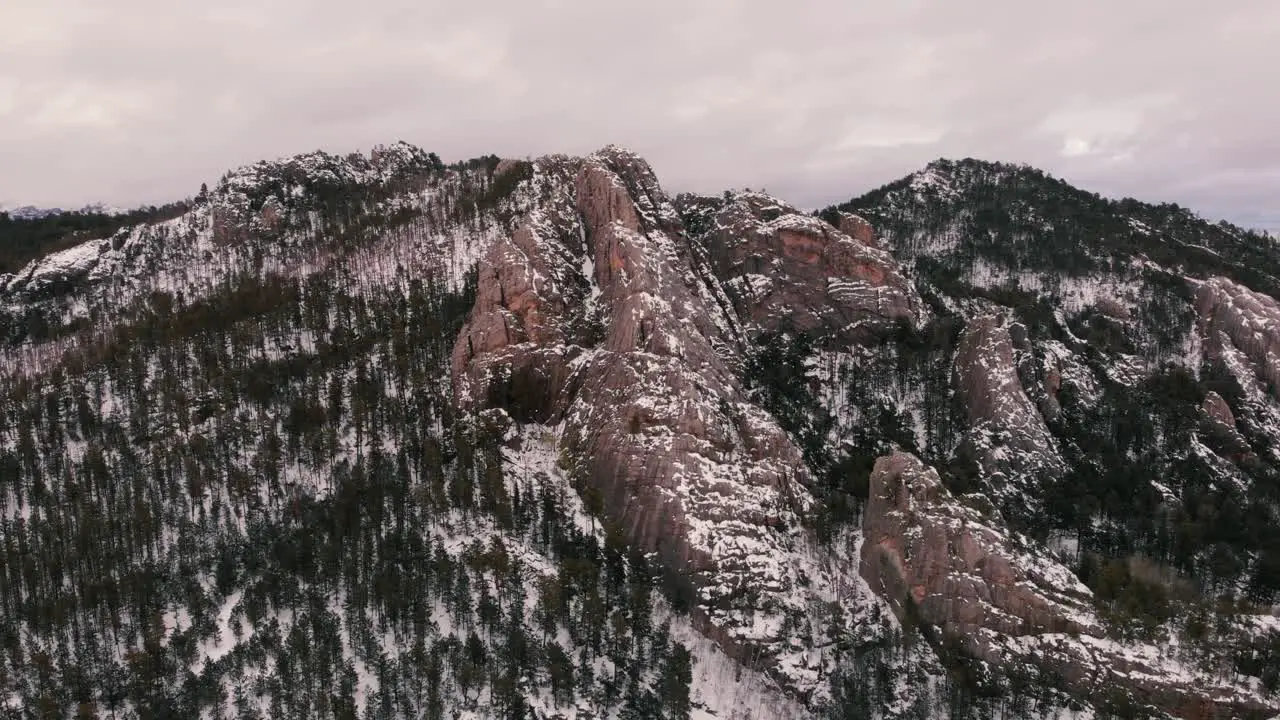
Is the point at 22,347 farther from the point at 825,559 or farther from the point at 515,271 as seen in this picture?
the point at 825,559

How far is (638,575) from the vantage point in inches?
3482

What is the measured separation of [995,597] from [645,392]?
44.2 metres

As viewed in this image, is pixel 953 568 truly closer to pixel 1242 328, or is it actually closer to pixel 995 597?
pixel 995 597

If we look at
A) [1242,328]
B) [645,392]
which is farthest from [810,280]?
[1242,328]

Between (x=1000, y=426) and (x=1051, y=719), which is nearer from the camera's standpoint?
(x=1051, y=719)

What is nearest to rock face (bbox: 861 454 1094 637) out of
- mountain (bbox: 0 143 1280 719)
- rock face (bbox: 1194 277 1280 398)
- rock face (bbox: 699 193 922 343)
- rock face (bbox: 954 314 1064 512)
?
mountain (bbox: 0 143 1280 719)

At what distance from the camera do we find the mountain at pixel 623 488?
7731cm

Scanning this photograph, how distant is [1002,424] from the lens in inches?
4555

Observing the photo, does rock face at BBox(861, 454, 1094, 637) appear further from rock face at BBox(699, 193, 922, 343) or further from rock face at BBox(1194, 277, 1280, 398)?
rock face at BBox(1194, 277, 1280, 398)

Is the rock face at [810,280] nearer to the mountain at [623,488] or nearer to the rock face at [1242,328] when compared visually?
the mountain at [623,488]

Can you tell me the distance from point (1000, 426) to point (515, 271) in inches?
2893

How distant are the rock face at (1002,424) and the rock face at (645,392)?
28812 mm

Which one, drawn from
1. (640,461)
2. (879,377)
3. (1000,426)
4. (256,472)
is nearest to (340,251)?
(256,472)

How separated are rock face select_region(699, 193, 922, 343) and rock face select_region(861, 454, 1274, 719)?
48286 mm
